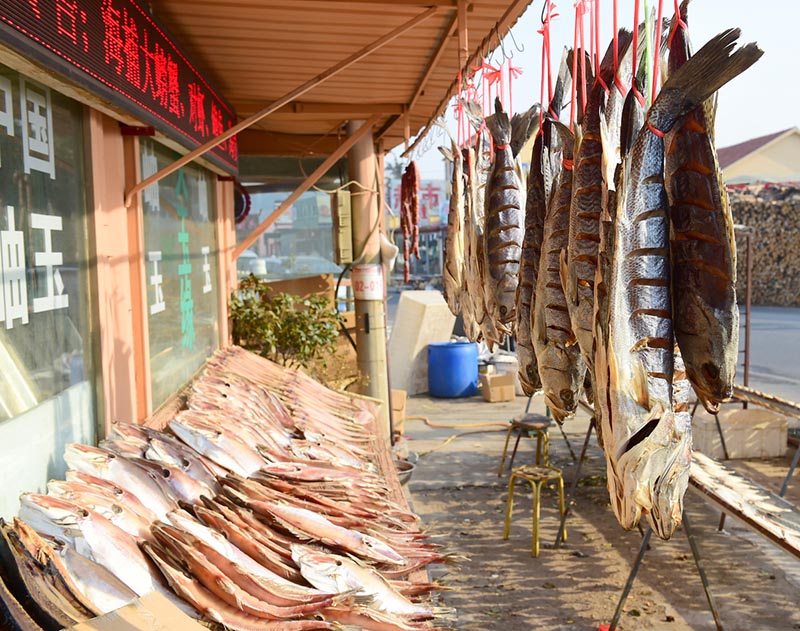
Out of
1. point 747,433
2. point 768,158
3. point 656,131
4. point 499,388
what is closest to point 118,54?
point 656,131

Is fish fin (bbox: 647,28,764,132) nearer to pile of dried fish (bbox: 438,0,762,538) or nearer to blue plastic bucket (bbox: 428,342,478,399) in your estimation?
pile of dried fish (bbox: 438,0,762,538)

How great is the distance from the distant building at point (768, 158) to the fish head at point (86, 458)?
35.6 metres

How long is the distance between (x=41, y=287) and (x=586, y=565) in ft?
16.5

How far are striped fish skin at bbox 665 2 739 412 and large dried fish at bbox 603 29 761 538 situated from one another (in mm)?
35

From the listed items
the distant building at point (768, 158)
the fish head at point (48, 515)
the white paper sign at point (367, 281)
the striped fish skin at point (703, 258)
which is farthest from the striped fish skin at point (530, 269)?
the distant building at point (768, 158)

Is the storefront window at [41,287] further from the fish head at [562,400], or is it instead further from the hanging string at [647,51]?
the hanging string at [647,51]

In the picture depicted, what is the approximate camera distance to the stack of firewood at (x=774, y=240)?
23.7m

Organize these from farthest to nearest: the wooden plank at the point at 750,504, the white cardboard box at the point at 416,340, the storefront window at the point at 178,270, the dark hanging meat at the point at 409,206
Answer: the white cardboard box at the point at 416,340 < the dark hanging meat at the point at 409,206 < the storefront window at the point at 178,270 < the wooden plank at the point at 750,504

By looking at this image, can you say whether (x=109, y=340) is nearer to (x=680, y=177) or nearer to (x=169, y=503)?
(x=169, y=503)

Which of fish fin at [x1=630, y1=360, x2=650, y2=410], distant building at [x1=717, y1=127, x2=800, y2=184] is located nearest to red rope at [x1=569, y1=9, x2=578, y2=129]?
fish fin at [x1=630, y1=360, x2=650, y2=410]

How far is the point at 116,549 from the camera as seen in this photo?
258cm

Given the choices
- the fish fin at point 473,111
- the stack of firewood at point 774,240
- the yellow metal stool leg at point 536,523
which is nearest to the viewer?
the fish fin at point 473,111

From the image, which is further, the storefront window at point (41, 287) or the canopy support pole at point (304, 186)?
the canopy support pole at point (304, 186)

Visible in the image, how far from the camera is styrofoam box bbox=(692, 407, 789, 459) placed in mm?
8836
